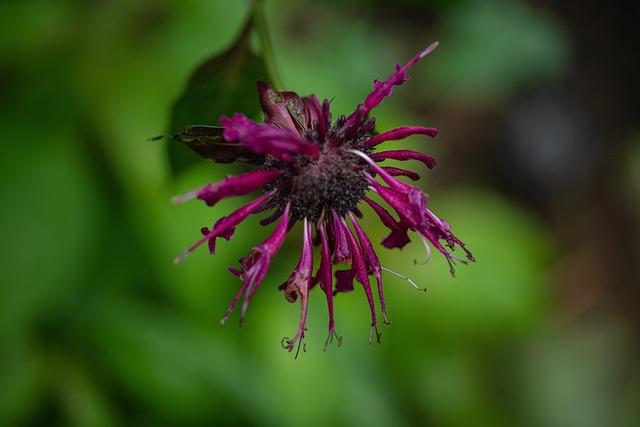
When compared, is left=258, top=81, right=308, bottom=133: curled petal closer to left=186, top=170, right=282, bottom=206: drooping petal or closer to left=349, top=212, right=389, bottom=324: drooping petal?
left=186, top=170, right=282, bottom=206: drooping petal

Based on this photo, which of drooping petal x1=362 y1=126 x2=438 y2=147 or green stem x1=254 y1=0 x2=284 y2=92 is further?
green stem x1=254 y1=0 x2=284 y2=92

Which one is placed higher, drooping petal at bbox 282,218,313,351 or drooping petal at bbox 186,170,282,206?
drooping petal at bbox 186,170,282,206

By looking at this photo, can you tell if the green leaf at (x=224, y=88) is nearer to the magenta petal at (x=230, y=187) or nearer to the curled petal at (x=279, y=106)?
the curled petal at (x=279, y=106)

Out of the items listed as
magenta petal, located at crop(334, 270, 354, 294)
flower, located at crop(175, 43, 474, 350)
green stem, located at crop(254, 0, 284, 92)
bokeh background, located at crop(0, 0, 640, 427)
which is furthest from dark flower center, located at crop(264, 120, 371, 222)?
bokeh background, located at crop(0, 0, 640, 427)

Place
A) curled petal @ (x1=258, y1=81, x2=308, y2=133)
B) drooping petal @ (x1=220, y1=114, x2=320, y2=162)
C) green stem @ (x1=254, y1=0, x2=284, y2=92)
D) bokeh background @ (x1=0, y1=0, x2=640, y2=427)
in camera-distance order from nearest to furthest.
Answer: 1. drooping petal @ (x1=220, y1=114, x2=320, y2=162)
2. curled petal @ (x1=258, y1=81, x2=308, y2=133)
3. green stem @ (x1=254, y1=0, x2=284, y2=92)
4. bokeh background @ (x1=0, y1=0, x2=640, y2=427)

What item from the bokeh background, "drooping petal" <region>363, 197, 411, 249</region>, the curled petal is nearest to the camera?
the curled petal

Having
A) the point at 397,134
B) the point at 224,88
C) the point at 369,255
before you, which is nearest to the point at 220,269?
the point at 224,88

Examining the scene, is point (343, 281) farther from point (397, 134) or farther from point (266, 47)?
point (266, 47)
